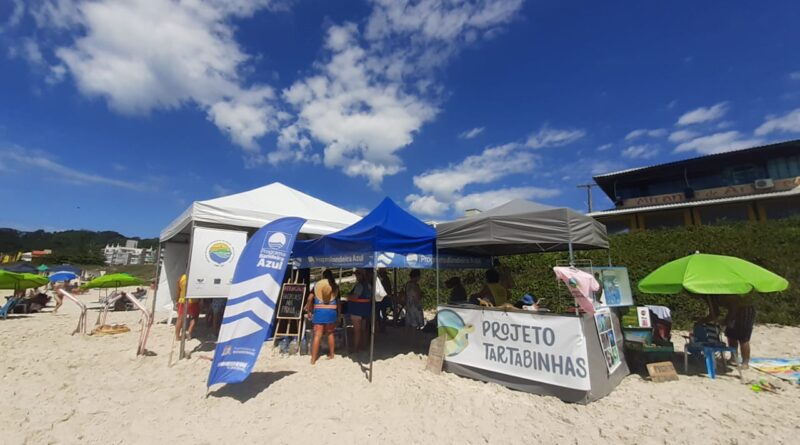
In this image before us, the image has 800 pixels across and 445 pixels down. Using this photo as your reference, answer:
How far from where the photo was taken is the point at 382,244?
4.79m

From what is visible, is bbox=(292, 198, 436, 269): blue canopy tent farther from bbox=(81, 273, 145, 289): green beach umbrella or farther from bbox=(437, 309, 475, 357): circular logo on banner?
A: bbox=(81, 273, 145, 289): green beach umbrella

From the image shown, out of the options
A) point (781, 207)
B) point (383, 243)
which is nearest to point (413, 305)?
point (383, 243)

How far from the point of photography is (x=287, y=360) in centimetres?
541

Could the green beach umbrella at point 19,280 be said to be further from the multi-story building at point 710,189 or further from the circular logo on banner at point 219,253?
the multi-story building at point 710,189

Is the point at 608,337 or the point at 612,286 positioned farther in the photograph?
the point at 612,286

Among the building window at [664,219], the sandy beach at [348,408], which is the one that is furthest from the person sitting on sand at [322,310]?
the building window at [664,219]

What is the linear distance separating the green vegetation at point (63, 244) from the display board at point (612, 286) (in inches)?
2223

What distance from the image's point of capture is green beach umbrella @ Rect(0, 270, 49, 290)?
414 inches

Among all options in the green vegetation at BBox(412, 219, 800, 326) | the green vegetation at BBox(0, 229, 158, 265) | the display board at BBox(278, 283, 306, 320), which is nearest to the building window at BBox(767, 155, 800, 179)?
the green vegetation at BBox(412, 219, 800, 326)

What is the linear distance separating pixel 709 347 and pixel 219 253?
7719 mm

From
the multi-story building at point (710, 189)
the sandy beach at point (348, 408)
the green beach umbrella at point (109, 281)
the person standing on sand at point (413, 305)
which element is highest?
the multi-story building at point (710, 189)

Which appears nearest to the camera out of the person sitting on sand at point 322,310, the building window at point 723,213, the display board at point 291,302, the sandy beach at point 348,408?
the sandy beach at point 348,408

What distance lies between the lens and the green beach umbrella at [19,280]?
10516 millimetres

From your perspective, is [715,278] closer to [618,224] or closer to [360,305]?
[360,305]
